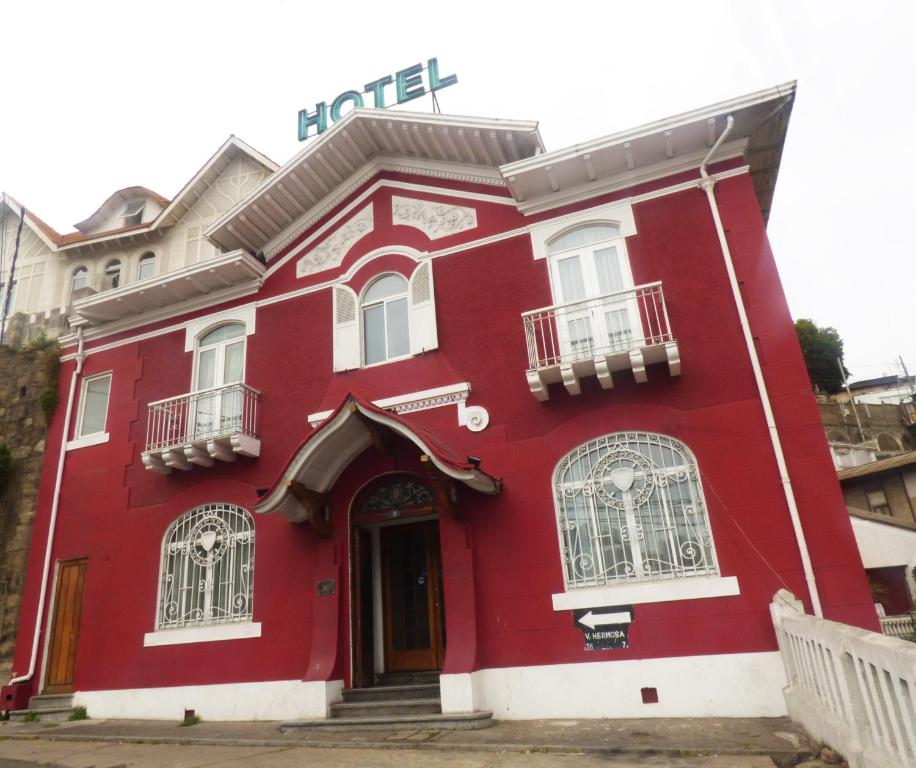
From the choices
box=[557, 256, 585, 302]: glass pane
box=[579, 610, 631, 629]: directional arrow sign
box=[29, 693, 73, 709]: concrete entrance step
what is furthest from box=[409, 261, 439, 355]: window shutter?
box=[29, 693, 73, 709]: concrete entrance step

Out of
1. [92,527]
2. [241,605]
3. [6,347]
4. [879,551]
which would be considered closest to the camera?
[241,605]

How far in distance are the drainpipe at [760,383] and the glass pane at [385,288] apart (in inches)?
216

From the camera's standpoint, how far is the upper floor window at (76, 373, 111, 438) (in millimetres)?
14055

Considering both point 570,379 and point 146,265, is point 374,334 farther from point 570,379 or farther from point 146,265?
point 146,265

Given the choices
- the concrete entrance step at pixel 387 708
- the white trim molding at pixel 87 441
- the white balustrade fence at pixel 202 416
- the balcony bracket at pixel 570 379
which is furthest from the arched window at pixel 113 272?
the balcony bracket at pixel 570 379

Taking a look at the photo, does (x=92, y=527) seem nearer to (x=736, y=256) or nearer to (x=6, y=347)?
(x=6, y=347)

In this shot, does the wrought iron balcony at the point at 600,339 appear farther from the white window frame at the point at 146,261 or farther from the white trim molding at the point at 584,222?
the white window frame at the point at 146,261

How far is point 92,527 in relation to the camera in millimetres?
12906

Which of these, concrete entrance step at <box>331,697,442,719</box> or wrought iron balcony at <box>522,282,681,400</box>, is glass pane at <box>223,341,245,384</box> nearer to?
wrought iron balcony at <box>522,282,681,400</box>

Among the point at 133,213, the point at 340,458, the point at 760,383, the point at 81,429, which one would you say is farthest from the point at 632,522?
the point at 133,213

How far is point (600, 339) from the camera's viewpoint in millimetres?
10070

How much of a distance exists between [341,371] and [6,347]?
9.96 meters

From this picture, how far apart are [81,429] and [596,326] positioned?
11.3 m

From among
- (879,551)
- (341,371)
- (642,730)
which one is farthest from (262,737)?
(879,551)
